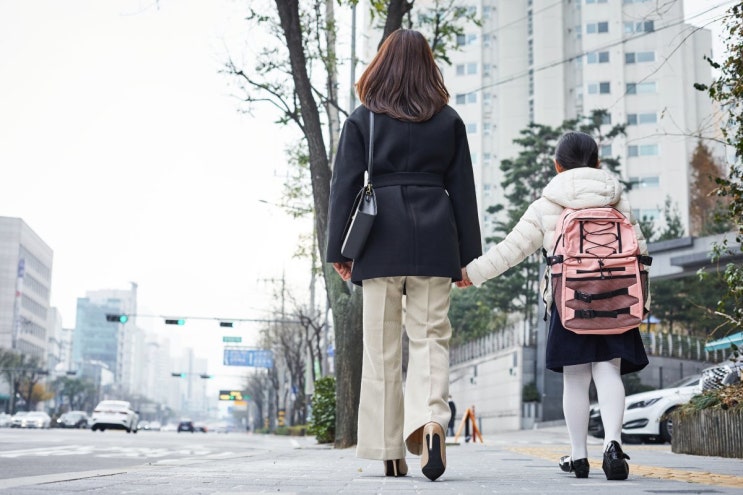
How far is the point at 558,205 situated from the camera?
200 inches

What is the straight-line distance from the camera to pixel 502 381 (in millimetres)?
37625

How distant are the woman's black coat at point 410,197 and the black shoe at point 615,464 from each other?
3.63 ft

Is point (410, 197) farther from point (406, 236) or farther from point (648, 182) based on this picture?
point (648, 182)

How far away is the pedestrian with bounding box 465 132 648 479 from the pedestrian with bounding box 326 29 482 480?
0.33 metres

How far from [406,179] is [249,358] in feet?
193

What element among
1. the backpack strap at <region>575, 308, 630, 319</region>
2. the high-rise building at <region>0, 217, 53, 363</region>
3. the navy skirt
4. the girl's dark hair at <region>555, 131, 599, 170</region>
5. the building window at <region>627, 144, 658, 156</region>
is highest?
the building window at <region>627, 144, 658, 156</region>

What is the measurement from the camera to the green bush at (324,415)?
57.7 ft

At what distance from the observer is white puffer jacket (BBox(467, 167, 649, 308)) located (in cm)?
495

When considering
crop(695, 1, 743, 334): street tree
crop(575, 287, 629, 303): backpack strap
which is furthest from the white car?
crop(575, 287, 629, 303): backpack strap

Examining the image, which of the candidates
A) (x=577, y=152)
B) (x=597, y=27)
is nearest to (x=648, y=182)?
(x=597, y=27)

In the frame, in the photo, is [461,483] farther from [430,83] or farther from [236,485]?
[430,83]

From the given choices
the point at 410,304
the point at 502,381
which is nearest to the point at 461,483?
the point at 410,304

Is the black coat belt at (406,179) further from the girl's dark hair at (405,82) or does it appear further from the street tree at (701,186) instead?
the street tree at (701,186)

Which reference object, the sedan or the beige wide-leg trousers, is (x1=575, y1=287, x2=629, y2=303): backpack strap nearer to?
the beige wide-leg trousers
